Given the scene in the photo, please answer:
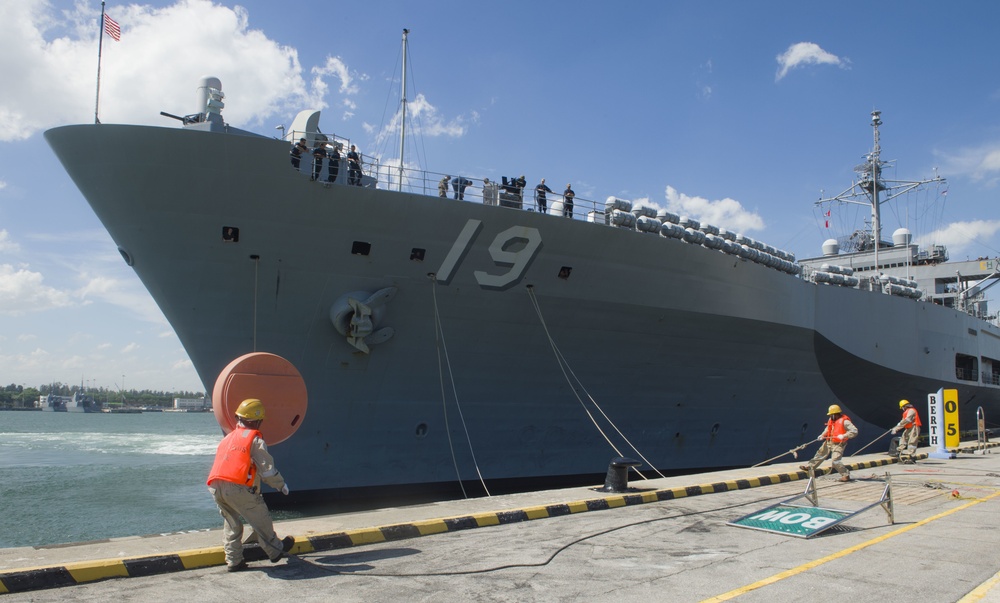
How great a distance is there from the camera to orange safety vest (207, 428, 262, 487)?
4594mm

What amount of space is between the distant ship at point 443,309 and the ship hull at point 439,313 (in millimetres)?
32

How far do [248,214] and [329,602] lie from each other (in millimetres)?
7138

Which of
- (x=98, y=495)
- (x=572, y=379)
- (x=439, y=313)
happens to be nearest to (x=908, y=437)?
(x=572, y=379)

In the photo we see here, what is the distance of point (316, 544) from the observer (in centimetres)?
550

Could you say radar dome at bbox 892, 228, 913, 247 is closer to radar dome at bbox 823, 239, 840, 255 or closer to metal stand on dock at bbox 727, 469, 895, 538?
radar dome at bbox 823, 239, 840, 255

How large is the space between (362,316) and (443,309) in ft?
4.84

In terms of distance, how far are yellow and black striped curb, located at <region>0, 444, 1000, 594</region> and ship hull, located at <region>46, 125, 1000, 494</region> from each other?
3.76 meters

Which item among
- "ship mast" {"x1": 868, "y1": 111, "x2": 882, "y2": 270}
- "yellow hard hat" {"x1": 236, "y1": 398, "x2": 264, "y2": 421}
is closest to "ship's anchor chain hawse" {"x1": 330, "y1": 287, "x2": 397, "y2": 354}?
"yellow hard hat" {"x1": 236, "y1": 398, "x2": 264, "y2": 421}

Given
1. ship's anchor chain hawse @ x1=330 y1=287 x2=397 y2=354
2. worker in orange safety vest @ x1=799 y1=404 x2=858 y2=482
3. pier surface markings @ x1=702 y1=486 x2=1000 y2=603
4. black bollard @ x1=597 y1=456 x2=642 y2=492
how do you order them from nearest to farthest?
1. pier surface markings @ x1=702 y1=486 x2=1000 y2=603
2. black bollard @ x1=597 y1=456 x2=642 y2=492
3. worker in orange safety vest @ x1=799 y1=404 x2=858 y2=482
4. ship's anchor chain hawse @ x1=330 y1=287 x2=397 y2=354

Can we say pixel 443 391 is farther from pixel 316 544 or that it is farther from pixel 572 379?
pixel 316 544

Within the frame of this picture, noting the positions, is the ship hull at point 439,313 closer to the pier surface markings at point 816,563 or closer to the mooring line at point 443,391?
the mooring line at point 443,391

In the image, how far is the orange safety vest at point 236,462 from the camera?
181 inches

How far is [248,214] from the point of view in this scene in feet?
32.5

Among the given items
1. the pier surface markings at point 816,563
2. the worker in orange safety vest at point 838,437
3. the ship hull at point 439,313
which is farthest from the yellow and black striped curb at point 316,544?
the ship hull at point 439,313
